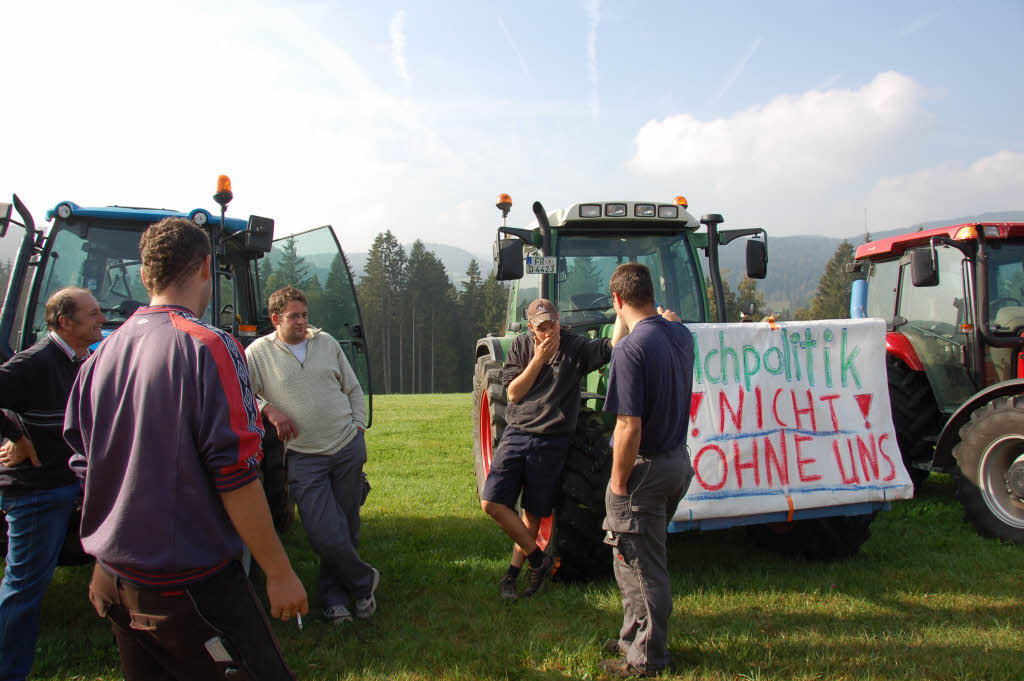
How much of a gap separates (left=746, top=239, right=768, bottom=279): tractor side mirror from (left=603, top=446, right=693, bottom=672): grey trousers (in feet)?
8.90

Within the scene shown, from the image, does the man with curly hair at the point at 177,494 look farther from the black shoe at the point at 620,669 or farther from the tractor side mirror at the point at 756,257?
the tractor side mirror at the point at 756,257

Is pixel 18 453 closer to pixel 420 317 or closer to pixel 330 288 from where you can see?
pixel 330 288

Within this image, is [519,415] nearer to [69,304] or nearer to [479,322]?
[69,304]

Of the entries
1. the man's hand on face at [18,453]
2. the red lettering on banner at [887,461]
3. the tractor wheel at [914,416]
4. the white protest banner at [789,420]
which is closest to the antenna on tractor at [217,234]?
the man's hand on face at [18,453]

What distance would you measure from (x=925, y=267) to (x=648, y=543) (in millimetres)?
4317

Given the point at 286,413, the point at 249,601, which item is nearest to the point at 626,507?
the point at 249,601

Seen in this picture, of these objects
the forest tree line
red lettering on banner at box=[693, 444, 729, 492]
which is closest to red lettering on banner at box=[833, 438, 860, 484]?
red lettering on banner at box=[693, 444, 729, 492]

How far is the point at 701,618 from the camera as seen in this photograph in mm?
3850

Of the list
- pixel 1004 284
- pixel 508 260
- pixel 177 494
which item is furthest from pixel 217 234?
pixel 1004 284

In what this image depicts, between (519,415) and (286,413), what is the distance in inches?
55.2

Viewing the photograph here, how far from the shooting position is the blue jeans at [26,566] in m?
3.00

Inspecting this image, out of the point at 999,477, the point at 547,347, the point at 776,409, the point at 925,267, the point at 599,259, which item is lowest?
the point at 999,477

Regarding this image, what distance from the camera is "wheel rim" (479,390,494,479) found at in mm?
5891

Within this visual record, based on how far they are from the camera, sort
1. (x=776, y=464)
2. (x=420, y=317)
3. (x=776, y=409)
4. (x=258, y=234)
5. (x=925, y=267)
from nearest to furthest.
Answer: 1. (x=776, y=464)
2. (x=776, y=409)
3. (x=258, y=234)
4. (x=925, y=267)
5. (x=420, y=317)
